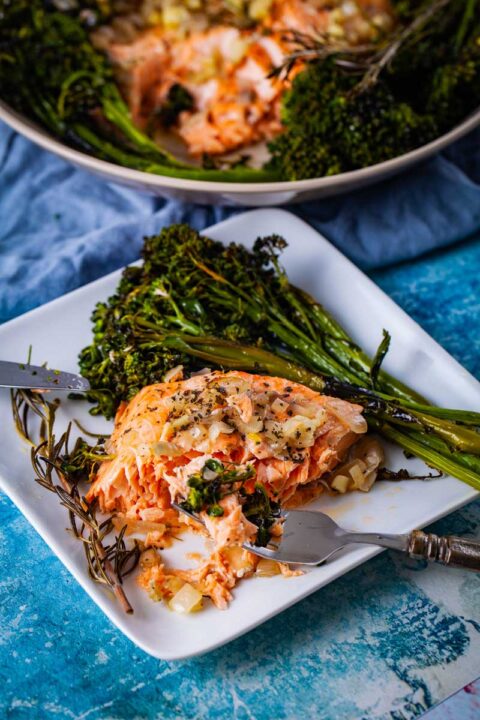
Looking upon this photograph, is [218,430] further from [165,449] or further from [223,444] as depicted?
[165,449]

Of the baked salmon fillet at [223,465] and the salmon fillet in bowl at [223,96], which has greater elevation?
the salmon fillet in bowl at [223,96]

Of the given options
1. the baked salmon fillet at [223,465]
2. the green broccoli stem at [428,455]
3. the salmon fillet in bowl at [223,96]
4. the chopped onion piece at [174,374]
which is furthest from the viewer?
the salmon fillet in bowl at [223,96]

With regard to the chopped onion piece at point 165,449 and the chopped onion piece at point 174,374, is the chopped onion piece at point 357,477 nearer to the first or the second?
the chopped onion piece at point 165,449

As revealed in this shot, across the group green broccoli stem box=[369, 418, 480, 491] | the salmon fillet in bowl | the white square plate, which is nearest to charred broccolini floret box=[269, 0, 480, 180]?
the salmon fillet in bowl

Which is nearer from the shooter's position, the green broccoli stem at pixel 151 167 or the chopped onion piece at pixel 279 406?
the chopped onion piece at pixel 279 406

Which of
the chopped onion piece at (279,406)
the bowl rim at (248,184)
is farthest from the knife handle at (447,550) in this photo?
the bowl rim at (248,184)

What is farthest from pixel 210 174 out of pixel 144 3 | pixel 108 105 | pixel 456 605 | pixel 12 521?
pixel 456 605

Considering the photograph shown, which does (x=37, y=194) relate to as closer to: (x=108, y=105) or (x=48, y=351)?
(x=108, y=105)

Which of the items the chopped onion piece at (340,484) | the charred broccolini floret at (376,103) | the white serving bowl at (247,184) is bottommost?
the chopped onion piece at (340,484)

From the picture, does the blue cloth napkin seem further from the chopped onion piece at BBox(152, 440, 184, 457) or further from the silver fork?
the silver fork
